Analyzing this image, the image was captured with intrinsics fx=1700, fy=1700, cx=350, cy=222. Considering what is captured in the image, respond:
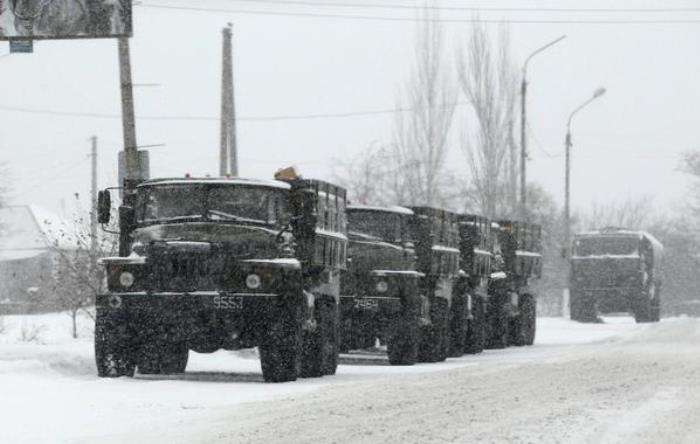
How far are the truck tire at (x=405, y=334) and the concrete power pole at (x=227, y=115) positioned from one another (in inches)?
374

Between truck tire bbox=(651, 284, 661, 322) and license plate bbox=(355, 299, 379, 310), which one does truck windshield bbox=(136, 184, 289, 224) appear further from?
truck tire bbox=(651, 284, 661, 322)

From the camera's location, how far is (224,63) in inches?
1358

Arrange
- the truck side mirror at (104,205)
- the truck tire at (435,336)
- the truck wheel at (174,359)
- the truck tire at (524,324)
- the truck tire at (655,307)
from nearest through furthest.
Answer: the truck side mirror at (104,205) < the truck wheel at (174,359) < the truck tire at (435,336) < the truck tire at (524,324) < the truck tire at (655,307)

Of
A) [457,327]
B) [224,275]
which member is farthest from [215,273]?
[457,327]

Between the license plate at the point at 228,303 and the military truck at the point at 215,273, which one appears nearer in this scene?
the license plate at the point at 228,303

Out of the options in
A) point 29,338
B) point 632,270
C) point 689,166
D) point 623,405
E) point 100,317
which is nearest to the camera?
point 623,405

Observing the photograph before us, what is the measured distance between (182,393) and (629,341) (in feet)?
61.9

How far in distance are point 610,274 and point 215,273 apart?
118ft

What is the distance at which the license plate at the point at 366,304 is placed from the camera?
79.6 ft

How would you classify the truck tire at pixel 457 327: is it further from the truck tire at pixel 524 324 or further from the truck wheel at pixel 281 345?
the truck wheel at pixel 281 345

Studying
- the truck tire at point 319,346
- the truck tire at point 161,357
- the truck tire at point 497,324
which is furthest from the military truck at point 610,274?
the truck tire at point 161,357

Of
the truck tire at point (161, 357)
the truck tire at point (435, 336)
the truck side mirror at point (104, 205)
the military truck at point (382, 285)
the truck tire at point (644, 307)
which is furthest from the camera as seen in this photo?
the truck tire at point (644, 307)

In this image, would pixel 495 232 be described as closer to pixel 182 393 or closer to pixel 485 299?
pixel 485 299

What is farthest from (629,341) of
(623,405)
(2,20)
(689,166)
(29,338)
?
(689,166)
